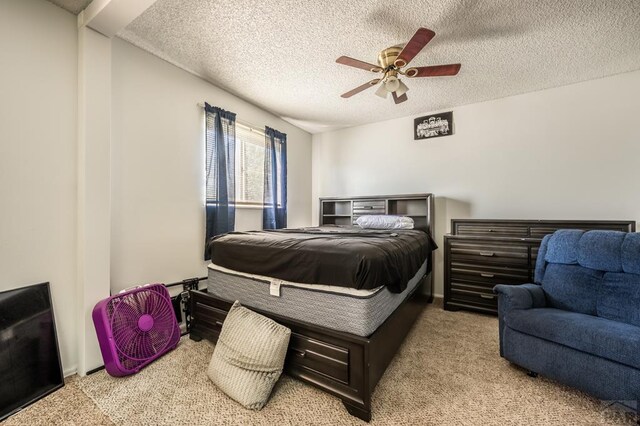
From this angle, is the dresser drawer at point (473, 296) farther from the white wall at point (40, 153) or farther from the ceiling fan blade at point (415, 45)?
the white wall at point (40, 153)

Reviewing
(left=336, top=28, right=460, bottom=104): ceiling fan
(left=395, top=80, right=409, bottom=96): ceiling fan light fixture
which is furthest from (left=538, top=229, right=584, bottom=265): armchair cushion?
(left=395, top=80, right=409, bottom=96): ceiling fan light fixture

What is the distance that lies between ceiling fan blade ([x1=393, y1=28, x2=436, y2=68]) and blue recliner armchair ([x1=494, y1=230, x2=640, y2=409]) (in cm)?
182

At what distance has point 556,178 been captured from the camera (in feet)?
9.66

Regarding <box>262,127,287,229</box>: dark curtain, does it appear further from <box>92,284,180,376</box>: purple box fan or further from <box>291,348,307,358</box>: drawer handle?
<box>291,348,307,358</box>: drawer handle

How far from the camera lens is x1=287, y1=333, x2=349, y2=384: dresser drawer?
1.42 metres

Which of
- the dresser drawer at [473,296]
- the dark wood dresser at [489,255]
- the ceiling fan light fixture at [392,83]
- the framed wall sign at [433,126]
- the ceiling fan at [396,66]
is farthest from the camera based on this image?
the framed wall sign at [433,126]

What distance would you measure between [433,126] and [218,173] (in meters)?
2.99

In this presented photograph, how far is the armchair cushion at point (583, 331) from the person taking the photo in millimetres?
1348

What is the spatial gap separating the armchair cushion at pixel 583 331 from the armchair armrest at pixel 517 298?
43 millimetres

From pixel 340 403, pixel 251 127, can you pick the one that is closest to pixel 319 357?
pixel 340 403

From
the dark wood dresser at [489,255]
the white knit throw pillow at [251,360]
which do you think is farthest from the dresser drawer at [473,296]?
the white knit throw pillow at [251,360]

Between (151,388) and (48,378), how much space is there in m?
0.67

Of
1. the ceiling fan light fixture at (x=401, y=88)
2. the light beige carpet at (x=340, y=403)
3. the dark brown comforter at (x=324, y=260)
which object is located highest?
the ceiling fan light fixture at (x=401, y=88)

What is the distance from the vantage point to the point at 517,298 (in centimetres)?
180
